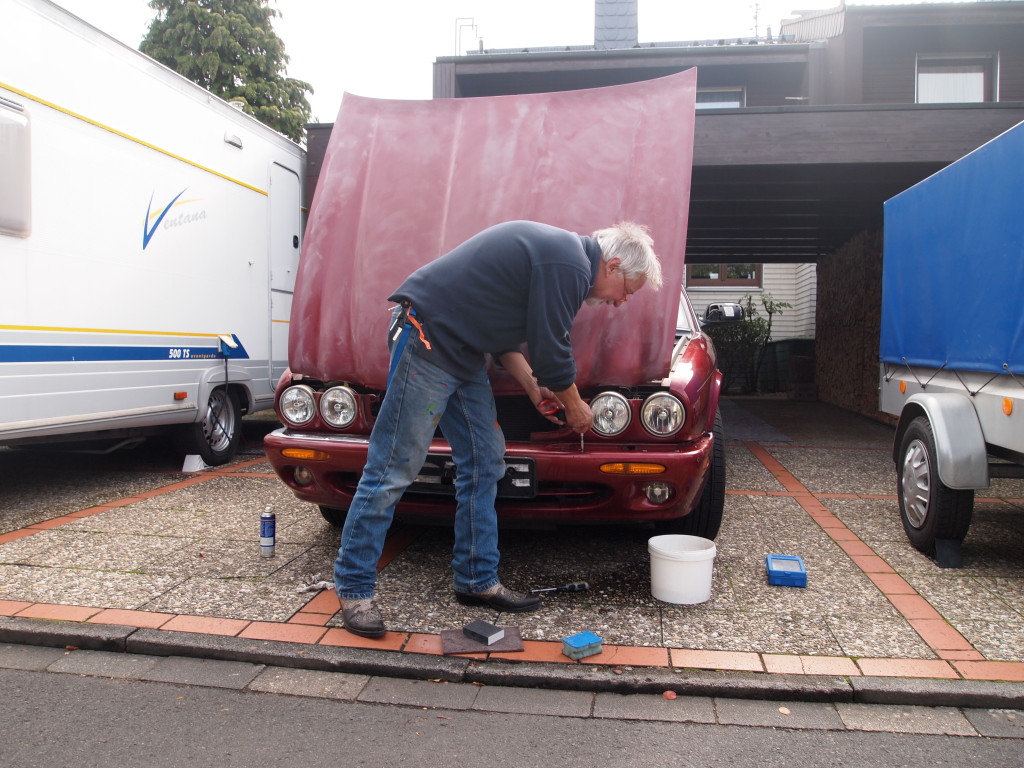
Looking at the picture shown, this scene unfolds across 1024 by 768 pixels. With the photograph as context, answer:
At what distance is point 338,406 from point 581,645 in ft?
5.28

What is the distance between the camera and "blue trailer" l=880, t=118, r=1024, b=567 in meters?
3.62

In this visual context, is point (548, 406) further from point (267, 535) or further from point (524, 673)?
point (267, 535)

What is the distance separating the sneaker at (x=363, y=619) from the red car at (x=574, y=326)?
66 centimetres

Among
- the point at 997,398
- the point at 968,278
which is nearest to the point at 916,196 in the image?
the point at 968,278

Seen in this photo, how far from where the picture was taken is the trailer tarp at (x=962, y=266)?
3.62 metres

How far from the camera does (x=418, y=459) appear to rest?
314 cm

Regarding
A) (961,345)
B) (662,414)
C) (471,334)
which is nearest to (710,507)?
(662,414)

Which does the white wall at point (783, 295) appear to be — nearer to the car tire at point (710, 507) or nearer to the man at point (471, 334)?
the car tire at point (710, 507)

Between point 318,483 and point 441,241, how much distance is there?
4.38ft

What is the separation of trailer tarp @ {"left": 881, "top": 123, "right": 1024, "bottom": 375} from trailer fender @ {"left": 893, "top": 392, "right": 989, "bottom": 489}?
0.69 feet

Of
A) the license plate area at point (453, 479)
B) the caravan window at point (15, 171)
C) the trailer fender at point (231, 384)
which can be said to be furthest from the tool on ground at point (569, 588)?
the trailer fender at point (231, 384)

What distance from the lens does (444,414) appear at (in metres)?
3.31

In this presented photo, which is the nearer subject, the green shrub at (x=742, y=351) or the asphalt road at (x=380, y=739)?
the asphalt road at (x=380, y=739)

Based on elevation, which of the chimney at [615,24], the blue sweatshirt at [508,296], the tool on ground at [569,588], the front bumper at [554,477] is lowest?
the tool on ground at [569,588]
